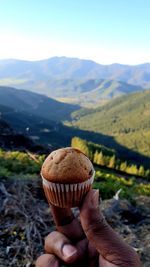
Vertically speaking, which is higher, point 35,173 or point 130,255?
point 130,255

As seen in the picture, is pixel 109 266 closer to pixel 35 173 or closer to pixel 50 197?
pixel 50 197

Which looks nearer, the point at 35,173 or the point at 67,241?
the point at 67,241

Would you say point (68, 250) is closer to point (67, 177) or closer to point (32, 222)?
point (67, 177)

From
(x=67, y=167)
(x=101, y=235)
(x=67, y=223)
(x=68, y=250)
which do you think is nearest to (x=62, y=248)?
(x=68, y=250)

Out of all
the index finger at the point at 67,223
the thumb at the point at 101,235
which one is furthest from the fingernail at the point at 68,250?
the thumb at the point at 101,235

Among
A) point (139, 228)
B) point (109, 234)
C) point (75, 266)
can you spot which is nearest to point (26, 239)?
point (139, 228)

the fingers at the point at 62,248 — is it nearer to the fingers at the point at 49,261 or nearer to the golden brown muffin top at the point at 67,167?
the fingers at the point at 49,261

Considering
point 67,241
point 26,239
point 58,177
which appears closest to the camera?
point 58,177
